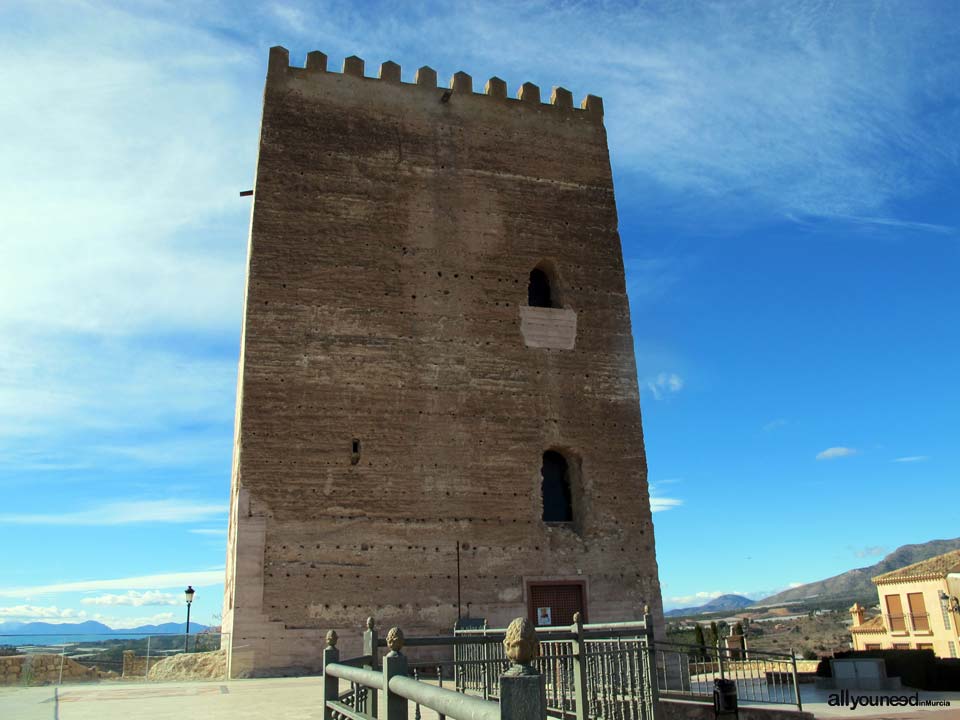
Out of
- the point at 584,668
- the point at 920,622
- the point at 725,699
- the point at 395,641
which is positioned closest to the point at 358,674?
the point at 395,641

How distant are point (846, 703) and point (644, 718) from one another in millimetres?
8403

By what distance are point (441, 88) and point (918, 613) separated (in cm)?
3089

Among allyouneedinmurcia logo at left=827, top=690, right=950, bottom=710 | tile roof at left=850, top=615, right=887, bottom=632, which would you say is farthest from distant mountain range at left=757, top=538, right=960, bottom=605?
allyouneedinmurcia logo at left=827, top=690, right=950, bottom=710

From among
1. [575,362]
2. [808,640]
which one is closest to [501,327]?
[575,362]

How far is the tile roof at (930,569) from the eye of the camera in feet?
105

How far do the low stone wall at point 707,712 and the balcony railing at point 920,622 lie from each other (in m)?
28.2

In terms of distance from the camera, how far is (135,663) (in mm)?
14844

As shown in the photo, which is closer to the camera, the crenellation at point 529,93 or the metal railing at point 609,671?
the metal railing at point 609,671

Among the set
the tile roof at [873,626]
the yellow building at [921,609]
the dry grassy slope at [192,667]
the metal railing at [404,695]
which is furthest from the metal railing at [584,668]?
the tile roof at [873,626]

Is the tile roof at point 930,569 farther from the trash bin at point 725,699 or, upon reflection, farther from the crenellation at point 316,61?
the crenellation at point 316,61

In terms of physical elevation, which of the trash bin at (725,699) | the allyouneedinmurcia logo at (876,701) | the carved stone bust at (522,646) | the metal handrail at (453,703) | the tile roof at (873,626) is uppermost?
the carved stone bust at (522,646)

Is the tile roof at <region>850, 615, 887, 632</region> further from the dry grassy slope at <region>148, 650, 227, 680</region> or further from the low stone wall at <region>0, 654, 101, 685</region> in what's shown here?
the low stone wall at <region>0, 654, 101, 685</region>

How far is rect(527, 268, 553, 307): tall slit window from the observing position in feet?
55.5

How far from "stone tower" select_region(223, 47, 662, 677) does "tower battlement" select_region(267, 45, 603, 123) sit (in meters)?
0.06
